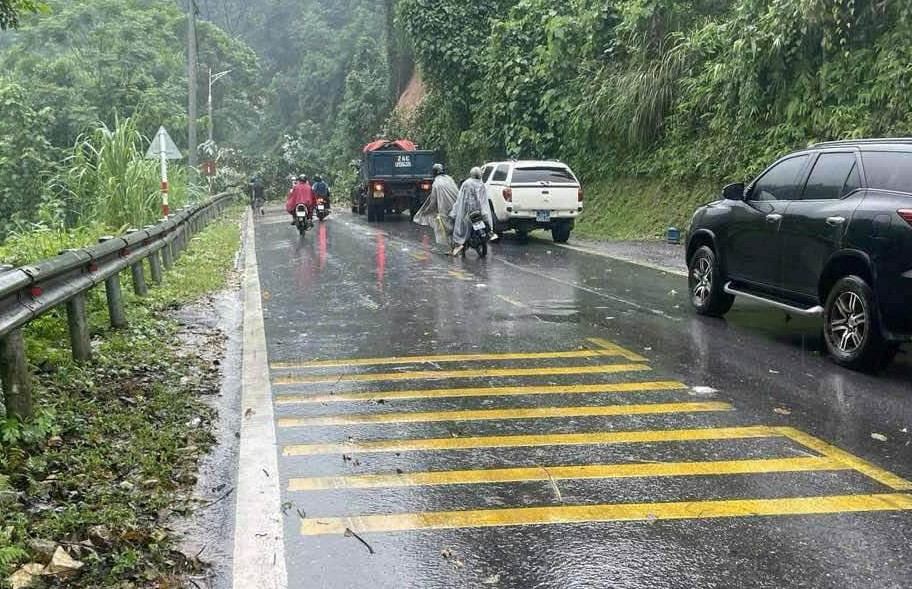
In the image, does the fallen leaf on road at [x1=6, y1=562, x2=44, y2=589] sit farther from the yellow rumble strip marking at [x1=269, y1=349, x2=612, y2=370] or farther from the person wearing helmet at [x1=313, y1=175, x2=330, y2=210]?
the person wearing helmet at [x1=313, y1=175, x2=330, y2=210]

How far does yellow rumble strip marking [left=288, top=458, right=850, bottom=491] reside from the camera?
16.5ft

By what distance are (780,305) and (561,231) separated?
481 inches

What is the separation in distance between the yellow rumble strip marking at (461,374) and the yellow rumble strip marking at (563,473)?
241 cm

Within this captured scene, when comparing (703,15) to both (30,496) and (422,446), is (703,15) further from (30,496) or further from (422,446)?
(30,496)

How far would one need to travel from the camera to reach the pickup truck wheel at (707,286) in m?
10.4

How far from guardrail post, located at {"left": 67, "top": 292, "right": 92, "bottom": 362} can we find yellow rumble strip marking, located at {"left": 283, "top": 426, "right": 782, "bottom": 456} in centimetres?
251

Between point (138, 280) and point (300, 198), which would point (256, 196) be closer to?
point (300, 198)

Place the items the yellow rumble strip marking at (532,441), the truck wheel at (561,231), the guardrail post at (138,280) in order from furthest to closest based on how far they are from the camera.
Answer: the truck wheel at (561,231), the guardrail post at (138,280), the yellow rumble strip marking at (532,441)

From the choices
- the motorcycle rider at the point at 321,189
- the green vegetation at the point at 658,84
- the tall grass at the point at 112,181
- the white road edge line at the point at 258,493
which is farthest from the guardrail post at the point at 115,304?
the motorcycle rider at the point at 321,189

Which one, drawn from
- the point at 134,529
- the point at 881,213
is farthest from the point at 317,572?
the point at 881,213

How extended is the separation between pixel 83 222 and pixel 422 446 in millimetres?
14693

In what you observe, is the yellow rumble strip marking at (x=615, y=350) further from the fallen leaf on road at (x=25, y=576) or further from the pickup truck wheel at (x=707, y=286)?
the fallen leaf on road at (x=25, y=576)

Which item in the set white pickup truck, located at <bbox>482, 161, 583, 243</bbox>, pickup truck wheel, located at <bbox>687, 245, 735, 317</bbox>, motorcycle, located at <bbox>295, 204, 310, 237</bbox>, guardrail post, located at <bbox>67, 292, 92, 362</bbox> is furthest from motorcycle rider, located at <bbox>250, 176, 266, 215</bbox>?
guardrail post, located at <bbox>67, 292, 92, 362</bbox>

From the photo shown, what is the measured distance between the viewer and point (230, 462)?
548cm
